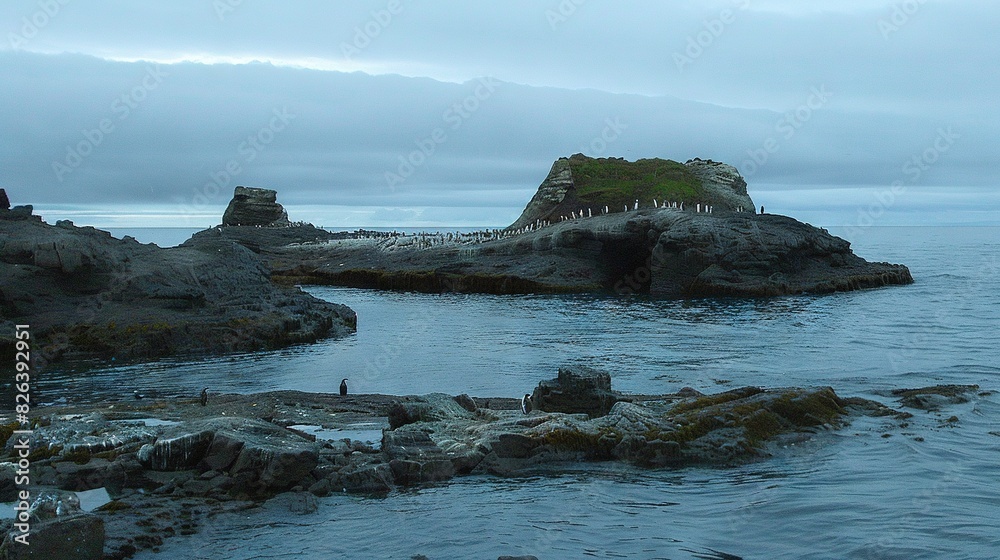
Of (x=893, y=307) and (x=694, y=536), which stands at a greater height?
(x=893, y=307)

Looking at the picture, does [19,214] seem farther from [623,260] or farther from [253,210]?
[253,210]

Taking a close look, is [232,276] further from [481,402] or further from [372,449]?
[372,449]

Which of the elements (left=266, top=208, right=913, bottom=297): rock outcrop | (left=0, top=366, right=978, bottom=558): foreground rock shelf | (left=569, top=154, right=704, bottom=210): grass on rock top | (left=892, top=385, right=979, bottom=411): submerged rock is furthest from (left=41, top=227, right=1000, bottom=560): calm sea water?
(left=569, top=154, right=704, bottom=210): grass on rock top

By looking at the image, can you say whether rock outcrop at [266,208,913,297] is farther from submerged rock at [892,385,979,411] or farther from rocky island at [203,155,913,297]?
submerged rock at [892,385,979,411]

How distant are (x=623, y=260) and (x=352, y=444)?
62.6 m

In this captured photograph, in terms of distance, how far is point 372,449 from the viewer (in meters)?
17.6

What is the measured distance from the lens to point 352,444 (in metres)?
17.8

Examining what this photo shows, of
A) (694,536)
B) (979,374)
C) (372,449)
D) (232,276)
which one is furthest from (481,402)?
(232,276)

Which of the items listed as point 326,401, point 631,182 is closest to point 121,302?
point 326,401

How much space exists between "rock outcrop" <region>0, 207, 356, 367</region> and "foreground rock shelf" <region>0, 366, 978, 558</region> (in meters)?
14.1

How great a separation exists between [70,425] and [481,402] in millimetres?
10807

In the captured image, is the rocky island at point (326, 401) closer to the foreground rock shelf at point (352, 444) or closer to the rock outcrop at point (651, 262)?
the foreground rock shelf at point (352, 444)

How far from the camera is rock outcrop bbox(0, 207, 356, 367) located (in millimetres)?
35438

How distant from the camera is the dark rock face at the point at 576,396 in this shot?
67.8 feet
